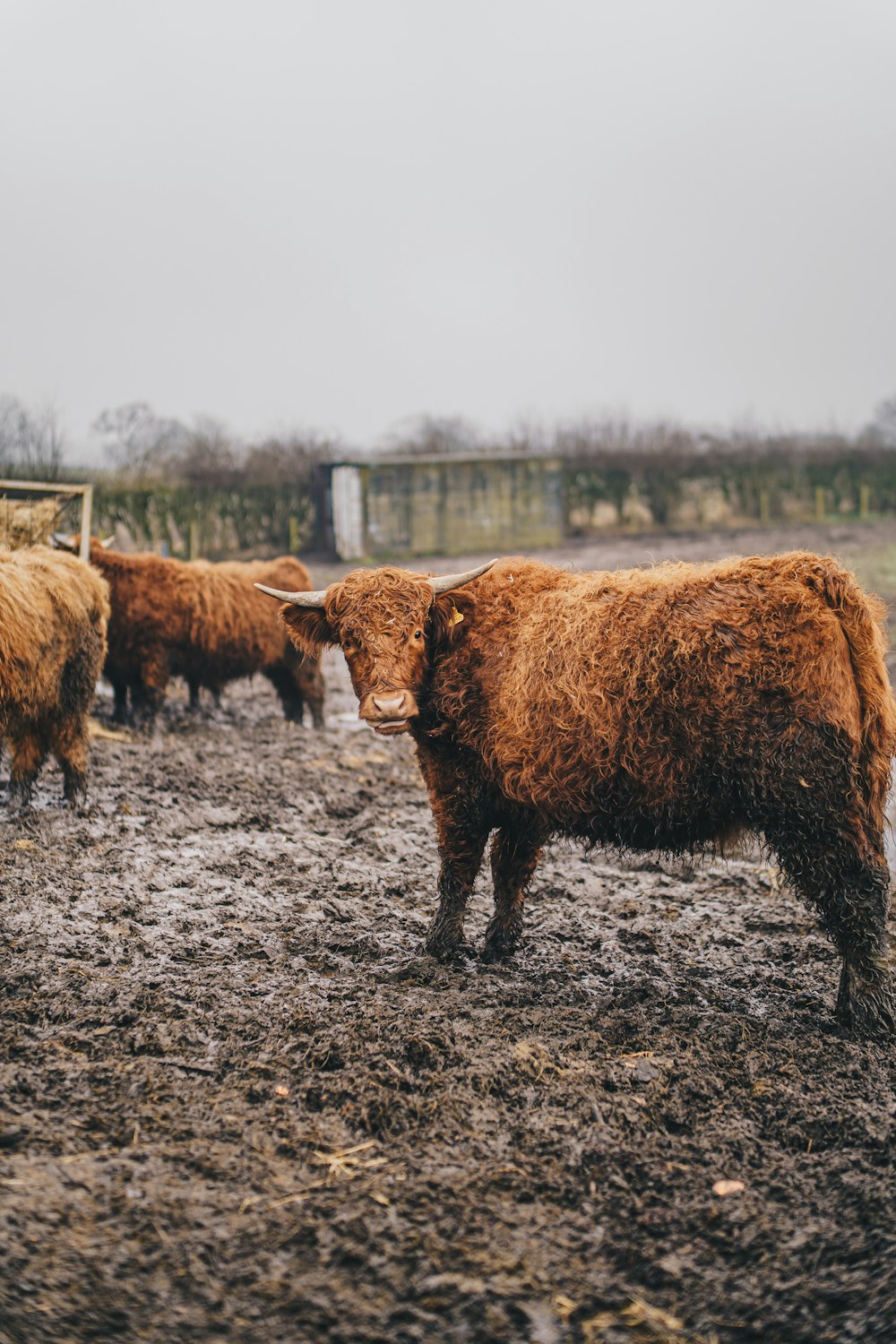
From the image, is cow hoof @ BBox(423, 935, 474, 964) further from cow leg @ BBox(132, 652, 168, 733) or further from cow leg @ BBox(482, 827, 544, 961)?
cow leg @ BBox(132, 652, 168, 733)

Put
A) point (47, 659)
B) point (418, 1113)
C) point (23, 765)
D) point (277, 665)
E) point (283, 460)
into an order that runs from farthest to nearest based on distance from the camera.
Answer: point (283, 460), point (277, 665), point (23, 765), point (47, 659), point (418, 1113)

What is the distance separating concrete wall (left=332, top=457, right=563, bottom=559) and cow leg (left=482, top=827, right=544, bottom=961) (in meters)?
20.9

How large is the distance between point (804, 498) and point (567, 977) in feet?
106

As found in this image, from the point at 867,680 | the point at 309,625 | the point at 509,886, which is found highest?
the point at 309,625

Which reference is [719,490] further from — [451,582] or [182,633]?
[451,582]

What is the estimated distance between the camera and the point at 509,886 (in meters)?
4.29

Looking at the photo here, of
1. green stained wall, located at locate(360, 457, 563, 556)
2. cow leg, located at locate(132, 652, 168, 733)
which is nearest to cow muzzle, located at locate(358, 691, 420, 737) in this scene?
cow leg, located at locate(132, 652, 168, 733)

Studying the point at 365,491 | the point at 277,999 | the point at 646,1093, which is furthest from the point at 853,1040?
the point at 365,491

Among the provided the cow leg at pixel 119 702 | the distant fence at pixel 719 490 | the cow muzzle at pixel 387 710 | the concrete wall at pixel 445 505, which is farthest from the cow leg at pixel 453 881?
the distant fence at pixel 719 490

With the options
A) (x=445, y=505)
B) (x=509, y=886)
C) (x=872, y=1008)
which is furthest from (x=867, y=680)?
(x=445, y=505)

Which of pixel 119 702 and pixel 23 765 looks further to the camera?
pixel 119 702

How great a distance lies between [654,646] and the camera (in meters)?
3.49

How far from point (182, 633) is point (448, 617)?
5.82m

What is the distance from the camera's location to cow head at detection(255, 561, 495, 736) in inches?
148
